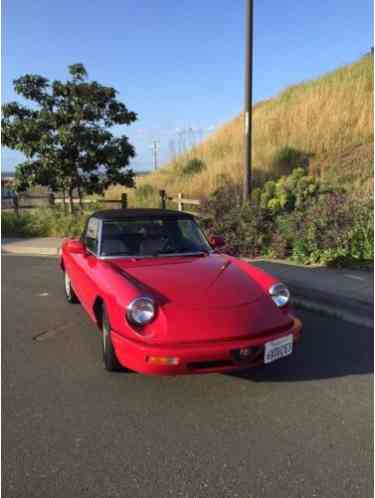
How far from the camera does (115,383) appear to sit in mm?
3465

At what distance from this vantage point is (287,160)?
17.2m

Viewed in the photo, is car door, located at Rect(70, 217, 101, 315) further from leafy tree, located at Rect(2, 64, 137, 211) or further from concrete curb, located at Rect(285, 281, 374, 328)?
leafy tree, located at Rect(2, 64, 137, 211)

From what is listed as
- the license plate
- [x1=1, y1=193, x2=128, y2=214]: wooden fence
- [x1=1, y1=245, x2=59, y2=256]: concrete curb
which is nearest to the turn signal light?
the license plate

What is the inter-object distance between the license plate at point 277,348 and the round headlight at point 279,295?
13.0 inches

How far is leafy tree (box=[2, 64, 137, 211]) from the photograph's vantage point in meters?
12.3

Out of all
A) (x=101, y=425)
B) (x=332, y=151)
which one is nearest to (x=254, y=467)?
(x=101, y=425)

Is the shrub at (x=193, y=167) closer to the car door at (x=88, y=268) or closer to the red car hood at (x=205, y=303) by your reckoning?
the car door at (x=88, y=268)

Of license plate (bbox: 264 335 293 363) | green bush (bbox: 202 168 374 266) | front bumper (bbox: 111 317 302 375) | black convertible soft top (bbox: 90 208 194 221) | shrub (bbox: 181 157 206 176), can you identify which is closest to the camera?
front bumper (bbox: 111 317 302 375)

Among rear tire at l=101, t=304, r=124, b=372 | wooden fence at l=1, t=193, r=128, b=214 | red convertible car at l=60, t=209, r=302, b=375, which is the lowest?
rear tire at l=101, t=304, r=124, b=372

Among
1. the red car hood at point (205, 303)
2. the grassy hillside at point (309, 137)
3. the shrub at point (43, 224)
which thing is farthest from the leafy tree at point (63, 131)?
the red car hood at point (205, 303)

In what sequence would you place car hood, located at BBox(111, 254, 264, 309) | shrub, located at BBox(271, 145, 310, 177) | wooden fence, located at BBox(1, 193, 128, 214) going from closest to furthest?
car hood, located at BBox(111, 254, 264, 309), wooden fence, located at BBox(1, 193, 128, 214), shrub, located at BBox(271, 145, 310, 177)

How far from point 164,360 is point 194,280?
84cm

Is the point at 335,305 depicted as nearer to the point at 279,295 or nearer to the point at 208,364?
the point at 279,295

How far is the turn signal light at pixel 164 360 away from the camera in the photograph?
117 inches
